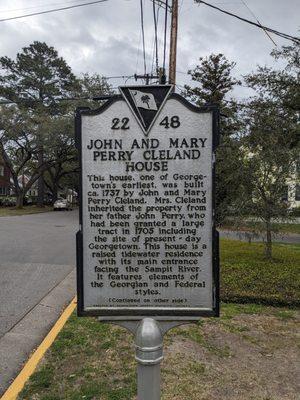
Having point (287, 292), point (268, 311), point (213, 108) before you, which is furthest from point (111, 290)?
point (287, 292)

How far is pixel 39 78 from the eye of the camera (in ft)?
188

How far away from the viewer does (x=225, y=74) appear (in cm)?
3522

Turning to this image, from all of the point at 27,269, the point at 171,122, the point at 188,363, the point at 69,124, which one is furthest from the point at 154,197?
the point at 69,124

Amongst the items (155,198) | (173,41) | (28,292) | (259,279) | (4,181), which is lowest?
(28,292)

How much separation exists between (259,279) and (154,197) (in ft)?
19.4

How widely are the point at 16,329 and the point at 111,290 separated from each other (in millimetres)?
3429

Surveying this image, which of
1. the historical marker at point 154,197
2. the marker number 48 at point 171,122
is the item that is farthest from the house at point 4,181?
the marker number 48 at point 171,122

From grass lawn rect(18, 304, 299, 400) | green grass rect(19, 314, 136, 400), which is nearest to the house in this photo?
green grass rect(19, 314, 136, 400)

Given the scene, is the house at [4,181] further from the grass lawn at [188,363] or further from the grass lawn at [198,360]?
the grass lawn at [188,363]

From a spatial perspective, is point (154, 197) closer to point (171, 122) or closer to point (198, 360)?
point (171, 122)

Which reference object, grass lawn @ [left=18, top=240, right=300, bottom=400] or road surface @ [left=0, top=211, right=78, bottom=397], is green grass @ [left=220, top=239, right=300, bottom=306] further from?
road surface @ [left=0, top=211, right=78, bottom=397]

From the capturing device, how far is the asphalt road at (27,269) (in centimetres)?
748

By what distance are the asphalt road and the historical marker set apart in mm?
3412

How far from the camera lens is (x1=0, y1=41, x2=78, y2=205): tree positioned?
5675 cm
